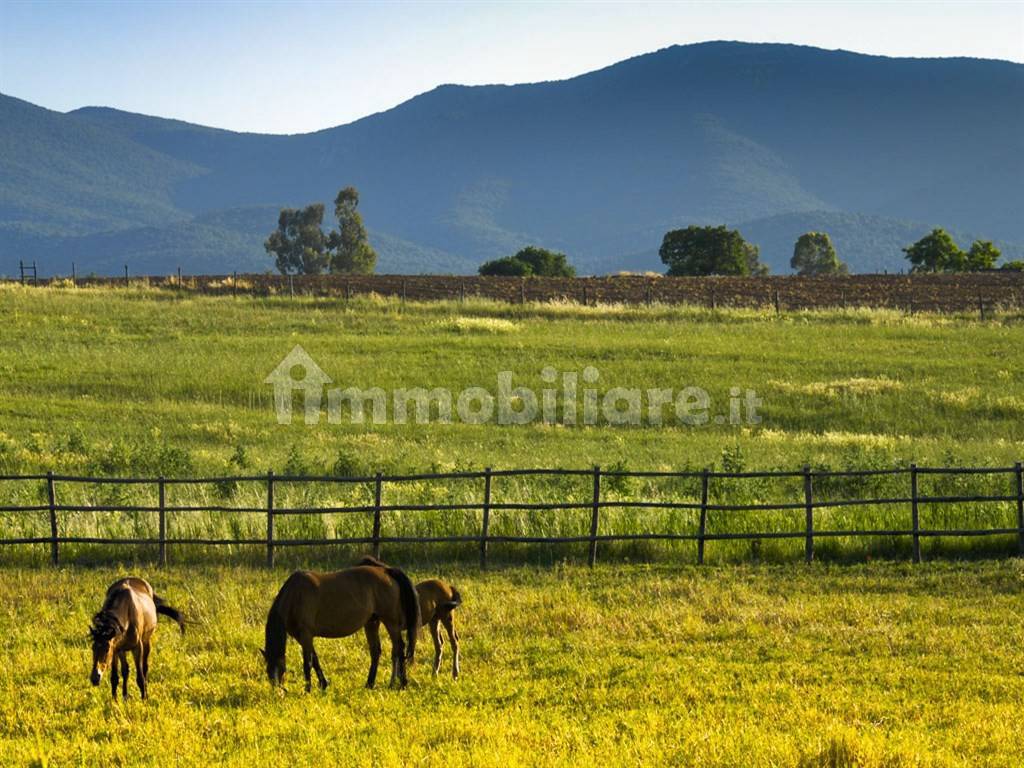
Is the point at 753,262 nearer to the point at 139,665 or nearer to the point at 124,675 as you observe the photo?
the point at 139,665

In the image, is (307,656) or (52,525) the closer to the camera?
(307,656)

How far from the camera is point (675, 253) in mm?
93875

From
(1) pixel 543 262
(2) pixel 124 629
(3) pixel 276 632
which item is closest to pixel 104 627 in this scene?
(2) pixel 124 629

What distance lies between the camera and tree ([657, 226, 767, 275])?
90.5 meters

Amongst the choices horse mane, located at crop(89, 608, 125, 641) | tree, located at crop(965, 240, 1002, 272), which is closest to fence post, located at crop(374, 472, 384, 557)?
horse mane, located at crop(89, 608, 125, 641)

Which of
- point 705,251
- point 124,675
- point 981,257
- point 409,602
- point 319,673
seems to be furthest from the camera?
point 705,251

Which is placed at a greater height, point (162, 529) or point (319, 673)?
point (162, 529)

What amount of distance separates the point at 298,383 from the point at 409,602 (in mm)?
31616

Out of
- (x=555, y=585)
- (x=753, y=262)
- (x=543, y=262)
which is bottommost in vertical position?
(x=555, y=585)

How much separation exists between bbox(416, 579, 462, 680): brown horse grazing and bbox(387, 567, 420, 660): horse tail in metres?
0.60

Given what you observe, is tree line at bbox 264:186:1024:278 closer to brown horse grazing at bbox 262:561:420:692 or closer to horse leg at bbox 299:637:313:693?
brown horse grazing at bbox 262:561:420:692

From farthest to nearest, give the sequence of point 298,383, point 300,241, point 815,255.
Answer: point 300,241 < point 815,255 < point 298,383

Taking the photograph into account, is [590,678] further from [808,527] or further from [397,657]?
[808,527]

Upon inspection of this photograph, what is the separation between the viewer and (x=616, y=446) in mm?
32406
